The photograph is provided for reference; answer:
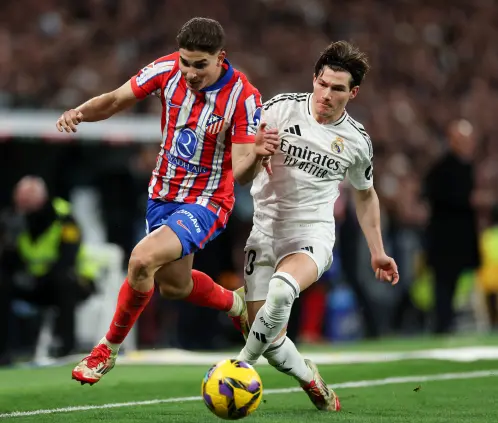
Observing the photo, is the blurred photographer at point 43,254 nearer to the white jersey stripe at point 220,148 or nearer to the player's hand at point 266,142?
the white jersey stripe at point 220,148

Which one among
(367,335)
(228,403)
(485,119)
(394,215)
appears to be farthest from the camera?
(485,119)

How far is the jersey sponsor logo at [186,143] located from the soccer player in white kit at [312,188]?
459 millimetres

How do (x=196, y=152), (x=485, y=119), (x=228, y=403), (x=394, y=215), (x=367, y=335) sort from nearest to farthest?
(x=228, y=403), (x=196, y=152), (x=367, y=335), (x=394, y=215), (x=485, y=119)

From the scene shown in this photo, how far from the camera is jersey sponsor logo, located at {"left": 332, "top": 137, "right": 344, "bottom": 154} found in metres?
7.26

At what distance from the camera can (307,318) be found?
51.6 feet

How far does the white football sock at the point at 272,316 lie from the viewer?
6609 millimetres

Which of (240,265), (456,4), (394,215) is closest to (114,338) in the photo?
(240,265)

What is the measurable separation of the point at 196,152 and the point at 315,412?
1.73 metres

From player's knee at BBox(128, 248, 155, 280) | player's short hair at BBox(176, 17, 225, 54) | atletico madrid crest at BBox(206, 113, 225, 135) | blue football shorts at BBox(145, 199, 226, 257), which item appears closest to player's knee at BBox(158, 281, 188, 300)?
blue football shorts at BBox(145, 199, 226, 257)

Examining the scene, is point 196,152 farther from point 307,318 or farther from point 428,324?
point 428,324

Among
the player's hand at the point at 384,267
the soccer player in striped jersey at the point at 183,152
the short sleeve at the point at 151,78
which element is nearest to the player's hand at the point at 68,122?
the soccer player in striped jersey at the point at 183,152

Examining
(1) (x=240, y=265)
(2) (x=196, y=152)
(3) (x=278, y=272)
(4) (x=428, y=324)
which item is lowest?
(4) (x=428, y=324)

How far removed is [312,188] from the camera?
23.9 ft

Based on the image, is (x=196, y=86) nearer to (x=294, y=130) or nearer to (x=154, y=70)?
(x=154, y=70)
